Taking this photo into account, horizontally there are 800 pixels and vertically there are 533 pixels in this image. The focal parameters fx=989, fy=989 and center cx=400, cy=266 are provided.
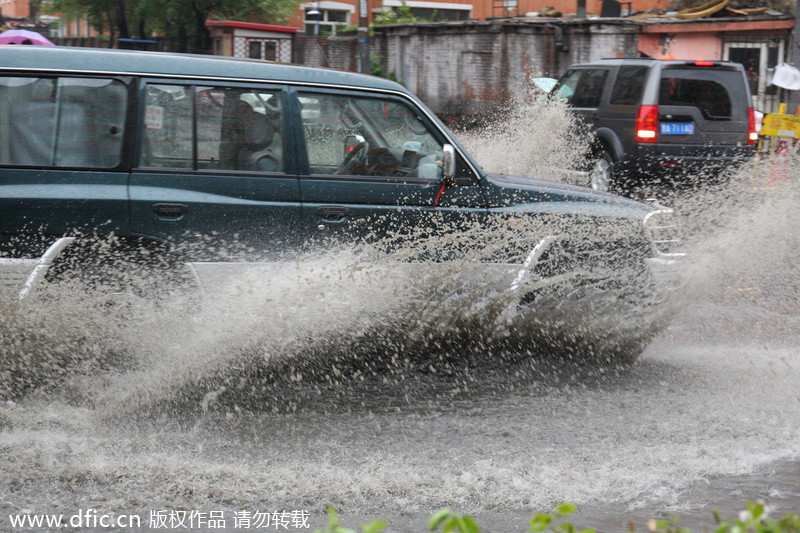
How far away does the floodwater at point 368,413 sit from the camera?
13.3ft

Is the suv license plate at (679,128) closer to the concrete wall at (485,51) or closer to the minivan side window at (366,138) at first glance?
the minivan side window at (366,138)

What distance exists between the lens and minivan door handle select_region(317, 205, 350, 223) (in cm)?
566

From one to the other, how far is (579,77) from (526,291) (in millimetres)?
9398

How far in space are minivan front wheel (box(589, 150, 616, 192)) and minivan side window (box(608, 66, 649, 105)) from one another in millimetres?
748

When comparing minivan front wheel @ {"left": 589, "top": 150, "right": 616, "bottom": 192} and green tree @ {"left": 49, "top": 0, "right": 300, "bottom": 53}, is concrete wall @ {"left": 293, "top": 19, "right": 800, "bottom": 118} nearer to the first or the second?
green tree @ {"left": 49, "top": 0, "right": 300, "bottom": 53}

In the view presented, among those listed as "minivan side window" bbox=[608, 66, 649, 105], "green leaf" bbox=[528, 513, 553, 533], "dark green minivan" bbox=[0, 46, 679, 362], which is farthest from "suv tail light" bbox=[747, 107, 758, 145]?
"green leaf" bbox=[528, 513, 553, 533]

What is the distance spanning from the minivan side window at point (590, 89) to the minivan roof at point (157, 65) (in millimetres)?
8727

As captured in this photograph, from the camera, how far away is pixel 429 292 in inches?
224

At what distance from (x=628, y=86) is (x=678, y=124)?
95 centimetres

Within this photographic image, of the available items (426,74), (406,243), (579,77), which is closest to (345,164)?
(406,243)

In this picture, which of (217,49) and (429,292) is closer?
(429,292)

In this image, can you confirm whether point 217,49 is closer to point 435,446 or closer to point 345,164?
point 345,164

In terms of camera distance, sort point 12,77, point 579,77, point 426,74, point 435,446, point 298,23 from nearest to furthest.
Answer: point 435,446
point 12,77
point 579,77
point 426,74
point 298,23

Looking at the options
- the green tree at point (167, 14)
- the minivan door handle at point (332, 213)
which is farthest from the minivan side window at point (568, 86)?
the green tree at point (167, 14)
